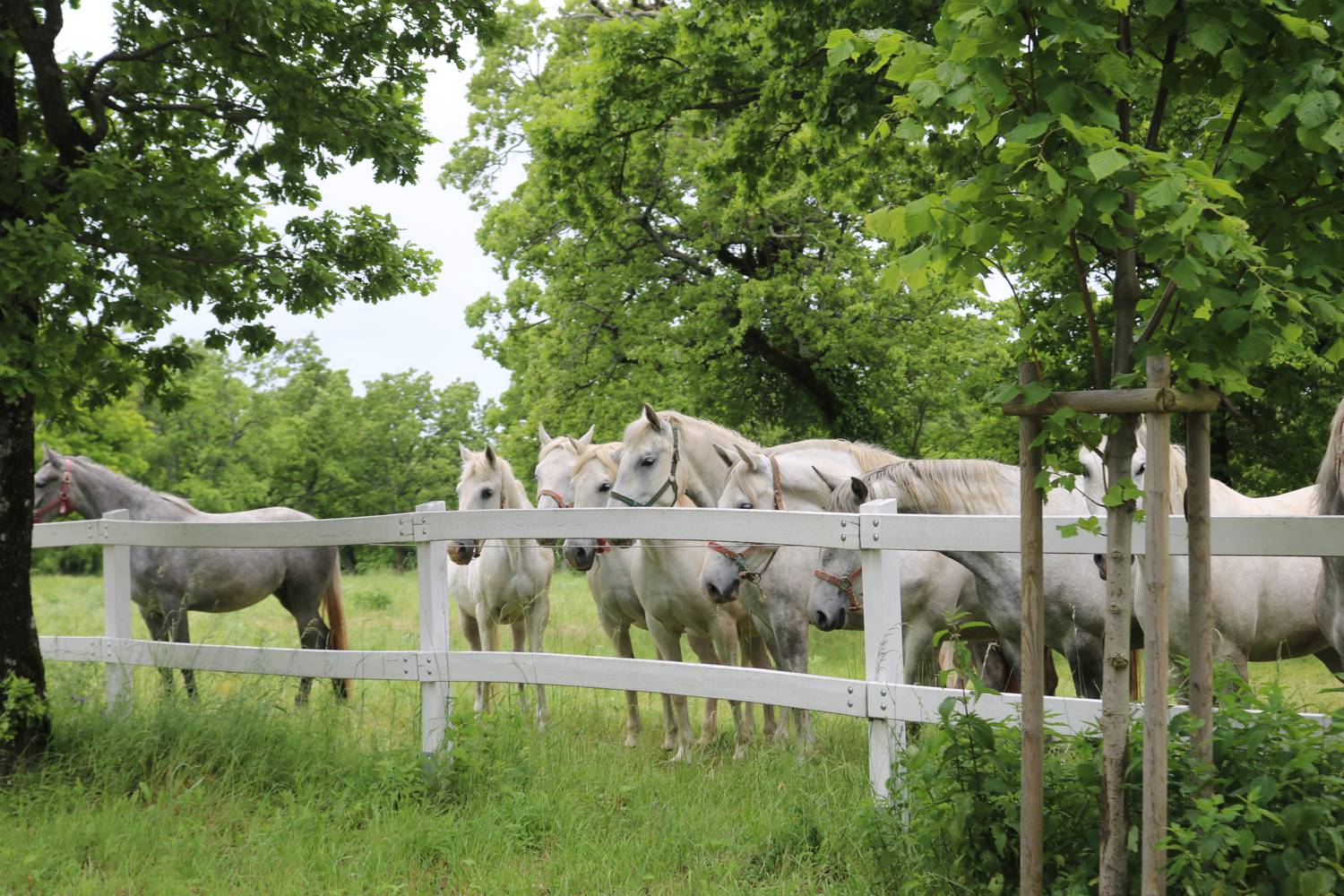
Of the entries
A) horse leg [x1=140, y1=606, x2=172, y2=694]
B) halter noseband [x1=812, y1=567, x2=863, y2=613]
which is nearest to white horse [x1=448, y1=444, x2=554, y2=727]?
horse leg [x1=140, y1=606, x2=172, y2=694]

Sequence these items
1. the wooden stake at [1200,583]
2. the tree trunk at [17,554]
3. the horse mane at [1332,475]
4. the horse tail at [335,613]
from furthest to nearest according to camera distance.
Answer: the horse tail at [335,613], the tree trunk at [17,554], the horse mane at [1332,475], the wooden stake at [1200,583]

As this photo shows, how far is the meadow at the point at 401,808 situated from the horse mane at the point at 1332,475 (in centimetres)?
79

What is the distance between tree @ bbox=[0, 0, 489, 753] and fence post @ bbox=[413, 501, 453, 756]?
192 centimetres

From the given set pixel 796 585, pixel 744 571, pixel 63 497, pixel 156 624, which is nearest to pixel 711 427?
pixel 796 585

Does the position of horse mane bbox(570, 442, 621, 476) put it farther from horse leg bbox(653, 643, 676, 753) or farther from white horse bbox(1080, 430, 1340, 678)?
white horse bbox(1080, 430, 1340, 678)

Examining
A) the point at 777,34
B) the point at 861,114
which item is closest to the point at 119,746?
the point at 861,114

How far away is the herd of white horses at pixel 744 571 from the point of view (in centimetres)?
557

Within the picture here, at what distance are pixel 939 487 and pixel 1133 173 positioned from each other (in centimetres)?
311

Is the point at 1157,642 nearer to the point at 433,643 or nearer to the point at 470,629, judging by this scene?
the point at 433,643

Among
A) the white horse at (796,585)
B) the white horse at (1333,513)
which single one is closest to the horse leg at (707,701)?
the white horse at (796,585)

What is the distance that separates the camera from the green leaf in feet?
7.81

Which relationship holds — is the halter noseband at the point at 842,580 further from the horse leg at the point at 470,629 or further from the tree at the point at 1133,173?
the horse leg at the point at 470,629

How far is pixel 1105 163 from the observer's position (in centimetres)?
Answer: 240

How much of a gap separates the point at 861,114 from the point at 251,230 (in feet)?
14.6
